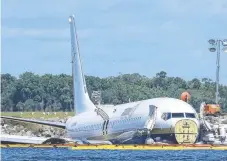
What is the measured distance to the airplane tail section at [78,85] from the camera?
5330 inches

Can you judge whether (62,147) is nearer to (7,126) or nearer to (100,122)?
(100,122)

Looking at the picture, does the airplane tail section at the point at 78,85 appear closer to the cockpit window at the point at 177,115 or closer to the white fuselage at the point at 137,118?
the white fuselage at the point at 137,118

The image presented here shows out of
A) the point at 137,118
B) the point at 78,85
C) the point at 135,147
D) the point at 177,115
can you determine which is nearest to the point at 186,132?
the point at 177,115

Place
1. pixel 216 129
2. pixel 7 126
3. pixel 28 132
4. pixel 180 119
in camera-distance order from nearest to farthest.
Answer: pixel 180 119 < pixel 216 129 < pixel 28 132 < pixel 7 126

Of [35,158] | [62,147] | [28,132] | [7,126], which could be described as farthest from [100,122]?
[7,126]

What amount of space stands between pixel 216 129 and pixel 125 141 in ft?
35.4

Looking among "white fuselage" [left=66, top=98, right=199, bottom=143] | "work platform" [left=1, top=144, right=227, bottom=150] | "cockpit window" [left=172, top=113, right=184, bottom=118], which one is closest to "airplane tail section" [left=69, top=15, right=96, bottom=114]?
"white fuselage" [left=66, top=98, right=199, bottom=143]

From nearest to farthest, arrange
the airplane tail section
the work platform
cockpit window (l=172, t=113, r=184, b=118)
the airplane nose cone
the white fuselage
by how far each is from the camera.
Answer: the work platform → the airplane nose cone → cockpit window (l=172, t=113, r=184, b=118) → the white fuselage → the airplane tail section

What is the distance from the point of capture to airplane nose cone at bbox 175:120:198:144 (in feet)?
358

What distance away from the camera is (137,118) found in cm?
11138

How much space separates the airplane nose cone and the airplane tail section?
24836 mm

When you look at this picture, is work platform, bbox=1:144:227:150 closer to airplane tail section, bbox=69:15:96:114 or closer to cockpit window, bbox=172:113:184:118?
cockpit window, bbox=172:113:184:118

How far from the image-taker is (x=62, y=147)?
104938 millimetres

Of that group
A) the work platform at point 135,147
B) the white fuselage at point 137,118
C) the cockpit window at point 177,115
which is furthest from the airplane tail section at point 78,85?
the work platform at point 135,147
